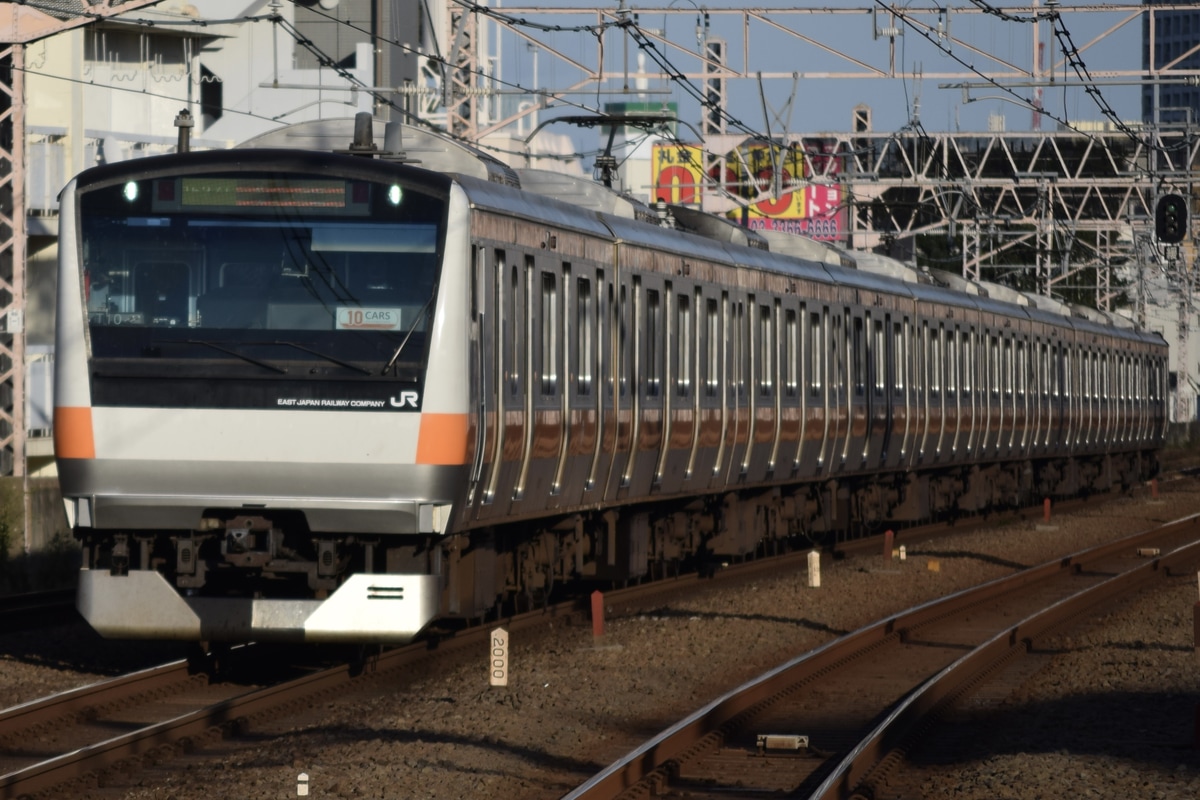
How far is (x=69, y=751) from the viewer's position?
9883 mm

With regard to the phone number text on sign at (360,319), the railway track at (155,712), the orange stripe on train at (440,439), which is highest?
the phone number text on sign at (360,319)

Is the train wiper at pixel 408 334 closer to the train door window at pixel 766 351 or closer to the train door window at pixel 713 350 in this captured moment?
the train door window at pixel 713 350

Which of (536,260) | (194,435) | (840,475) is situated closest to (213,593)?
(194,435)

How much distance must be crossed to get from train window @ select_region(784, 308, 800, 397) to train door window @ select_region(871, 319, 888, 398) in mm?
3350

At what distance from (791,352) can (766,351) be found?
990 millimetres

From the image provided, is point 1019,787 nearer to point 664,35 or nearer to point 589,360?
point 589,360

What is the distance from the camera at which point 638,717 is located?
1133 cm

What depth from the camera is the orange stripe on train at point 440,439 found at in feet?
36.4

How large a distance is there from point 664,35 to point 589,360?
15.0 metres

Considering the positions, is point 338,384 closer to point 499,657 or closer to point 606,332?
point 499,657

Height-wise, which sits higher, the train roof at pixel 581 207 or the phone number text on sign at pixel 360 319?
the train roof at pixel 581 207

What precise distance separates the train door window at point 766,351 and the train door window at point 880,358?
4.35m

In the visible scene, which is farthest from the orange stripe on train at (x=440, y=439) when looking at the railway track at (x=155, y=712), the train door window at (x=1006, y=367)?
the train door window at (x=1006, y=367)

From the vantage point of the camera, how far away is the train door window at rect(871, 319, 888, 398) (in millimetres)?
23672
